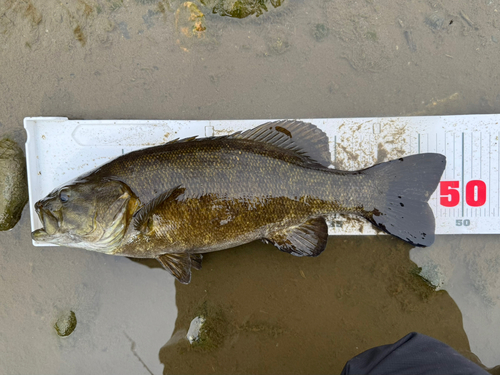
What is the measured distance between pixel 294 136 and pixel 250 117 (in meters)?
0.54

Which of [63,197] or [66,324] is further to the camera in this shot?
[66,324]

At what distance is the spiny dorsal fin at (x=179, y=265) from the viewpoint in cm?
224

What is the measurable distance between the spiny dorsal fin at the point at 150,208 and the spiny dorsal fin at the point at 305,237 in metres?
0.73

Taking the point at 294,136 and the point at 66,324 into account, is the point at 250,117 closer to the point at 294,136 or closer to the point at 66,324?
the point at 294,136

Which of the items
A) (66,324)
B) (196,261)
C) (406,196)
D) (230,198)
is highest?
(230,198)

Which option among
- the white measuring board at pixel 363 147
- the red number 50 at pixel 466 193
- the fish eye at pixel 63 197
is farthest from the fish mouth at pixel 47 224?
the red number 50 at pixel 466 193

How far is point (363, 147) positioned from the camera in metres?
2.50

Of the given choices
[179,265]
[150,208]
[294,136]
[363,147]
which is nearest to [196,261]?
[179,265]

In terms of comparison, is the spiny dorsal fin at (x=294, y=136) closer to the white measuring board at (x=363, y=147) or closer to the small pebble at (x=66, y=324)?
the white measuring board at (x=363, y=147)

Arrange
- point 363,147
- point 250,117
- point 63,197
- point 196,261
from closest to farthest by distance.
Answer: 1. point 63,197
2. point 196,261
3. point 363,147
4. point 250,117

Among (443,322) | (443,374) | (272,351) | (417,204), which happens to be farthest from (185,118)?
(443,322)

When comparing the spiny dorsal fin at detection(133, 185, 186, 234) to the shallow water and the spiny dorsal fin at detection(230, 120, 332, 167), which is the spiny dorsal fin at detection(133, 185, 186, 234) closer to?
the spiny dorsal fin at detection(230, 120, 332, 167)

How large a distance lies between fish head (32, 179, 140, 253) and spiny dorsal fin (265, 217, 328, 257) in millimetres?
1017

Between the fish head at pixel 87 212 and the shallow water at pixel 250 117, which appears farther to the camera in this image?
the shallow water at pixel 250 117
